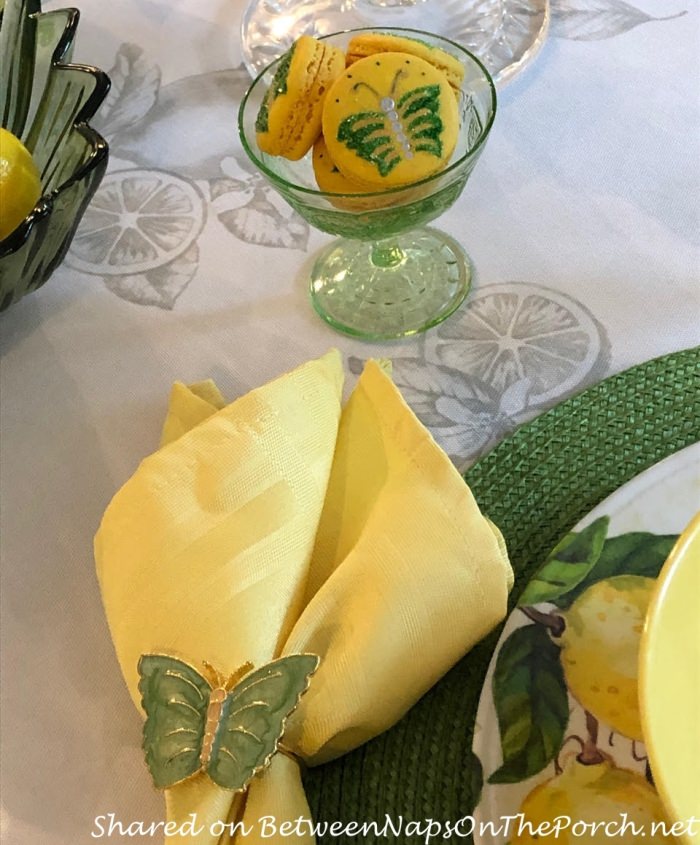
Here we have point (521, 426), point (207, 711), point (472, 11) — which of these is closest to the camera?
point (207, 711)

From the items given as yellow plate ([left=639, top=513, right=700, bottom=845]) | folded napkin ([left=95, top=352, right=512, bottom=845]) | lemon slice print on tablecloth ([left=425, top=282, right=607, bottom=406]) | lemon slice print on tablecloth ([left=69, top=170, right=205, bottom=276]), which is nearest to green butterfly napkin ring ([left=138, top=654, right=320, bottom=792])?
folded napkin ([left=95, top=352, right=512, bottom=845])

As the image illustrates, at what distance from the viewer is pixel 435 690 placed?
1.09 feet

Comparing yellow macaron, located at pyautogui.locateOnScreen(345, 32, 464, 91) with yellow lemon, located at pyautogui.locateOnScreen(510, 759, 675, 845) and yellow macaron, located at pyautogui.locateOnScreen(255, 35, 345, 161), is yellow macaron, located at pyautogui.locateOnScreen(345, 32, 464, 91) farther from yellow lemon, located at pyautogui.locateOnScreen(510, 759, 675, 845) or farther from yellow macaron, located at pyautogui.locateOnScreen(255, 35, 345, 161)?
yellow lemon, located at pyautogui.locateOnScreen(510, 759, 675, 845)

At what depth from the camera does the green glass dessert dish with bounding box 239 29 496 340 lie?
0.42 metres

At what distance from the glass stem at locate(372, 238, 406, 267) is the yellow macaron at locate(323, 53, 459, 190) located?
11cm

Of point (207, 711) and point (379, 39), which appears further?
point (379, 39)

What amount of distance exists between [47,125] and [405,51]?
0.81ft

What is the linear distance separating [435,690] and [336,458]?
102 mm

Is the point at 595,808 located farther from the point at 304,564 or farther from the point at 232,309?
the point at 232,309

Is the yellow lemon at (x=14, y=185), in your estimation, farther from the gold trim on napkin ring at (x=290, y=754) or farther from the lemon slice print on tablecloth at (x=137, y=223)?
the gold trim on napkin ring at (x=290, y=754)

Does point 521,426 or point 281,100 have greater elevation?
point 281,100

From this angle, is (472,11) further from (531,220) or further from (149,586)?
(149,586)

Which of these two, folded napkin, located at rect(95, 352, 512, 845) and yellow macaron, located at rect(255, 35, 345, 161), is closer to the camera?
folded napkin, located at rect(95, 352, 512, 845)

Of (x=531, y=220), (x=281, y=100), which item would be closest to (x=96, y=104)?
(x=281, y=100)
